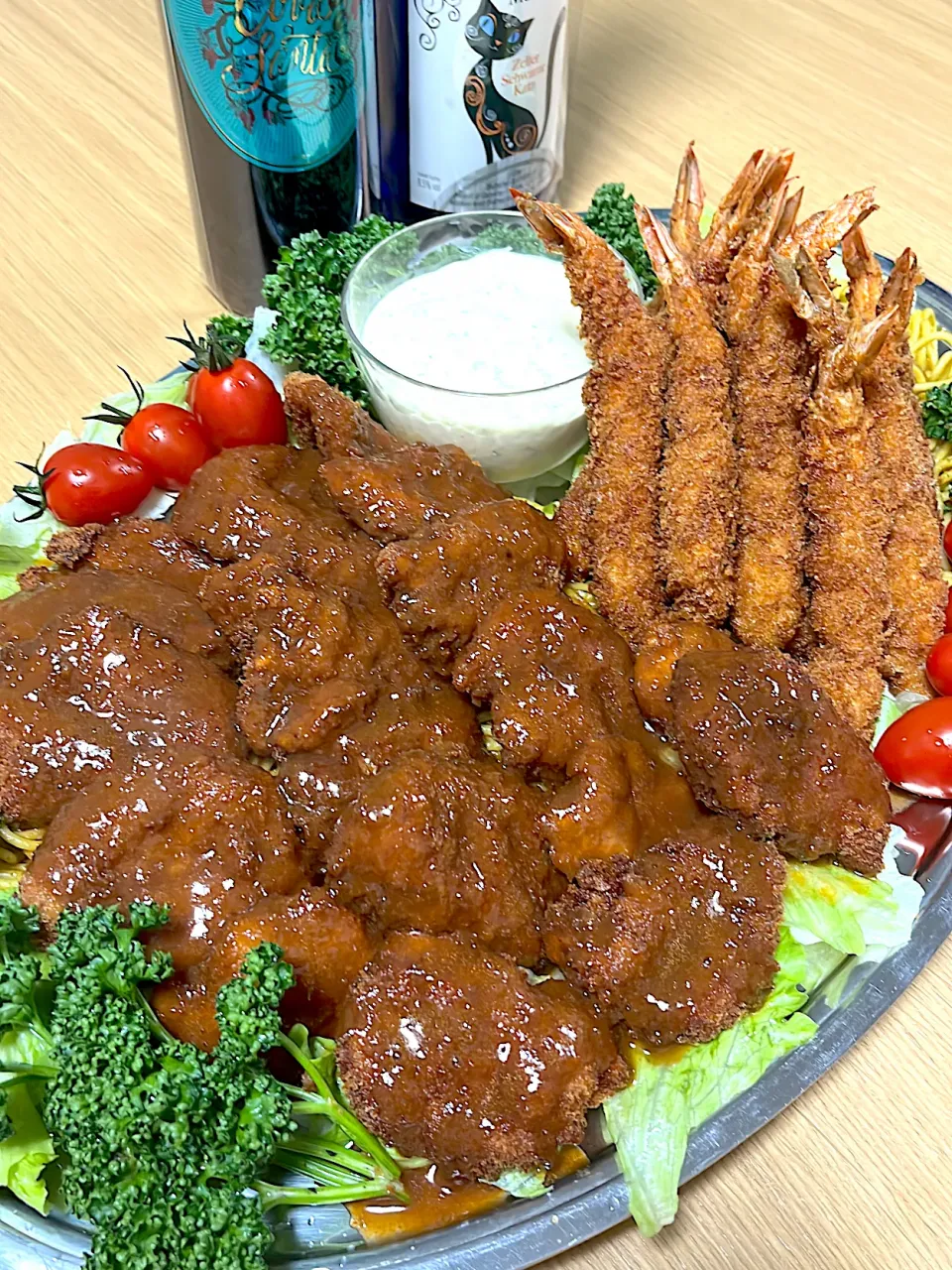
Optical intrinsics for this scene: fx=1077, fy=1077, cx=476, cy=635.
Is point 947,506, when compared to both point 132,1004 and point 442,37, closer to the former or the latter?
point 442,37

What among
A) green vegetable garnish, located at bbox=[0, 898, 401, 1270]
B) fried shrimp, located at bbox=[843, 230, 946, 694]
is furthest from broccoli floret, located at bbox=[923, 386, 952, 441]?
green vegetable garnish, located at bbox=[0, 898, 401, 1270]

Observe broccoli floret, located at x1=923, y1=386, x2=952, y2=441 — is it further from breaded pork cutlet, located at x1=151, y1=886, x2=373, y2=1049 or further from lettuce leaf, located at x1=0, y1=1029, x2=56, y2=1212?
lettuce leaf, located at x1=0, y1=1029, x2=56, y2=1212

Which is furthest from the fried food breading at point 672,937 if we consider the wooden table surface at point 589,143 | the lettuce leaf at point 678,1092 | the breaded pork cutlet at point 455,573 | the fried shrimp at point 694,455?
the fried shrimp at point 694,455

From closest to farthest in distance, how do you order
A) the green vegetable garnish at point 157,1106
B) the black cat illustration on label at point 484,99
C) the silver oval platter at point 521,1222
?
the green vegetable garnish at point 157,1106 → the silver oval platter at point 521,1222 → the black cat illustration on label at point 484,99

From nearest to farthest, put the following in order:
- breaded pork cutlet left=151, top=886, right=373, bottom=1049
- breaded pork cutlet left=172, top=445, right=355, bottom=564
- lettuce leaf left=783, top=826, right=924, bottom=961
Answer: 1. breaded pork cutlet left=151, top=886, right=373, bottom=1049
2. lettuce leaf left=783, top=826, right=924, bottom=961
3. breaded pork cutlet left=172, top=445, right=355, bottom=564

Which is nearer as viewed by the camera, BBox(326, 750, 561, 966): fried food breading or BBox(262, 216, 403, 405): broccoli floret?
BBox(326, 750, 561, 966): fried food breading

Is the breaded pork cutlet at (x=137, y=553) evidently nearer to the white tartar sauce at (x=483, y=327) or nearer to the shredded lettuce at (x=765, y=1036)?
the white tartar sauce at (x=483, y=327)

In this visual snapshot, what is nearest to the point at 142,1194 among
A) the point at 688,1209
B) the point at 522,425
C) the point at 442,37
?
the point at 688,1209
